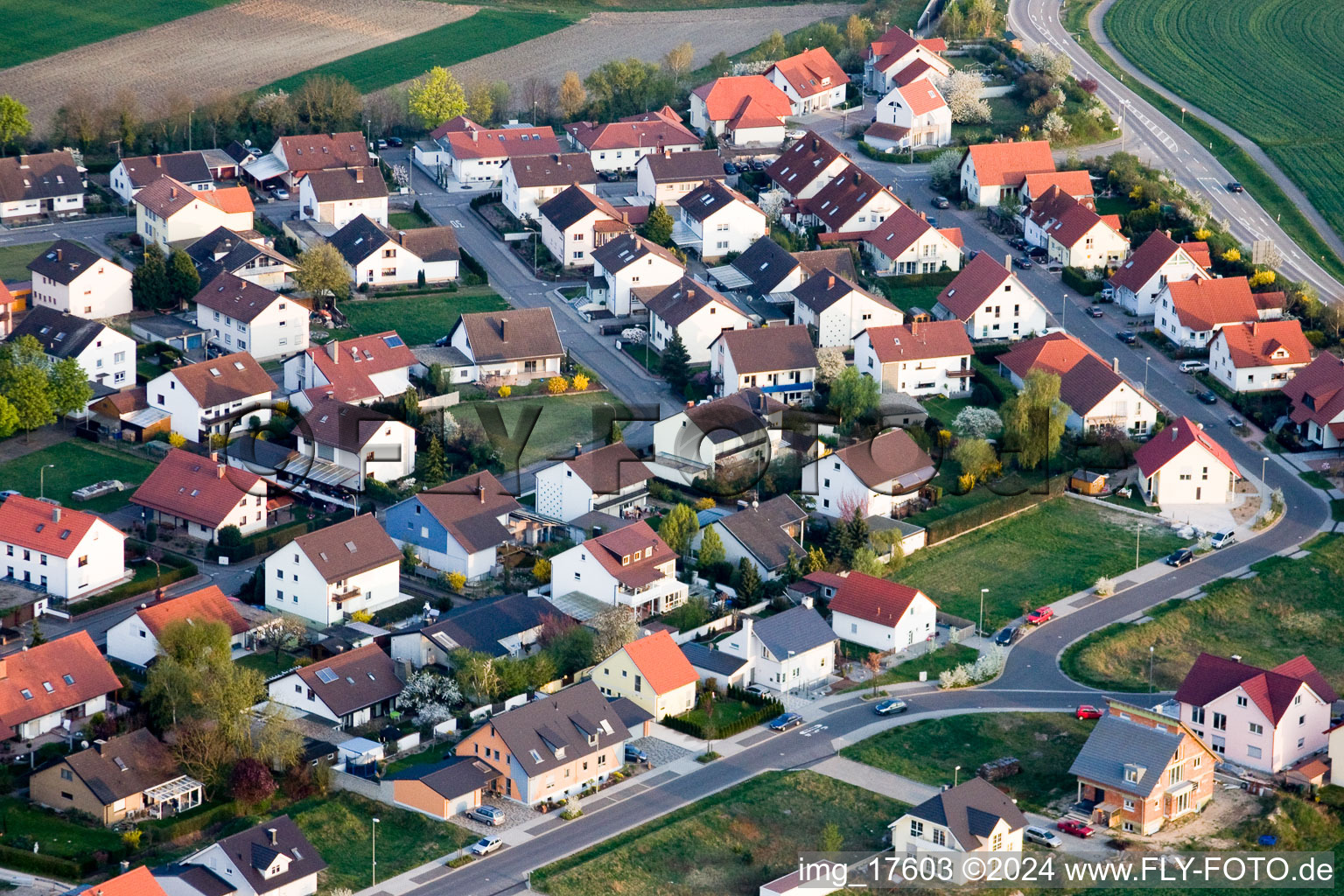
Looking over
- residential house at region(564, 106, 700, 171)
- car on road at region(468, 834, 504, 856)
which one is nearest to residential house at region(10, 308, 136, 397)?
residential house at region(564, 106, 700, 171)

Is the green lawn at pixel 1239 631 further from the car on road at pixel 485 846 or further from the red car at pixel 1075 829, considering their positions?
the car on road at pixel 485 846

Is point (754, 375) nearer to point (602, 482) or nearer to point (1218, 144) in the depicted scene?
point (602, 482)

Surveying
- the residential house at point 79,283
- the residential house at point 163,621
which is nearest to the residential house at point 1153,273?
the residential house at point 79,283

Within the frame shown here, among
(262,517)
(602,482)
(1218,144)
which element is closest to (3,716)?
(262,517)

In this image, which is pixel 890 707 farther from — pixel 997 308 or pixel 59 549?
pixel 997 308

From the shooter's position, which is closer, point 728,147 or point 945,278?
point 945,278

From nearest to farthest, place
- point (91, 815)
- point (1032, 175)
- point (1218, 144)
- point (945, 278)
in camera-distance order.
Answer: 1. point (91, 815)
2. point (945, 278)
3. point (1032, 175)
4. point (1218, 144)
